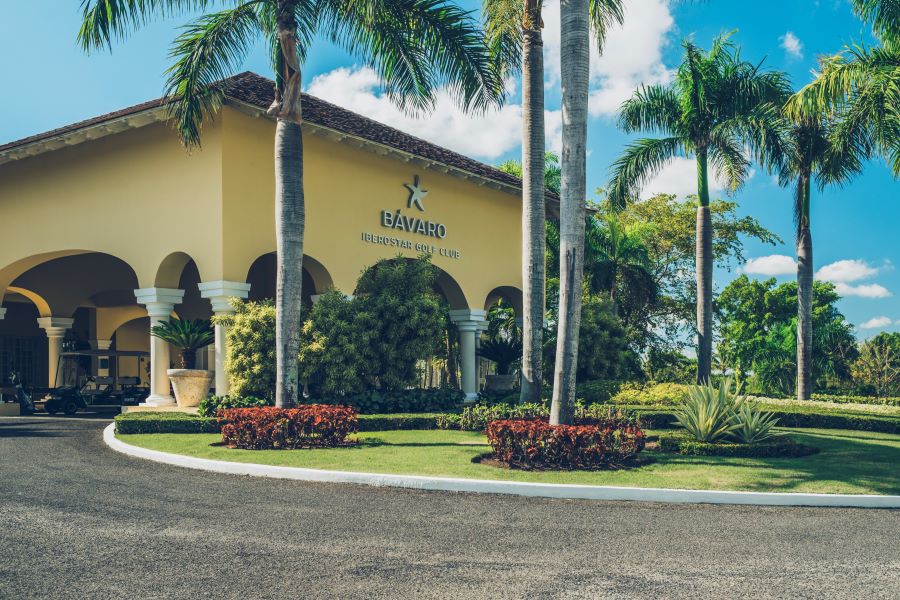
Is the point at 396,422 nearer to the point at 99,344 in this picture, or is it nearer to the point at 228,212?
the point at 228,212

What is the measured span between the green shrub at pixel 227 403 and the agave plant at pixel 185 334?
90.0 inches

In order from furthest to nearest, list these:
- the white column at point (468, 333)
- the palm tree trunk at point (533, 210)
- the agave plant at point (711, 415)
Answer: the white column at point (468, 333), the palm tree trunk at point (533, 210), the agave plant at point (711, 415)

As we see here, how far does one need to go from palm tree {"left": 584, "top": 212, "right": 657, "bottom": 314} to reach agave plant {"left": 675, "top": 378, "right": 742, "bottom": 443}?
722 inches

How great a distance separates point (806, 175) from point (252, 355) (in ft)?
63.7

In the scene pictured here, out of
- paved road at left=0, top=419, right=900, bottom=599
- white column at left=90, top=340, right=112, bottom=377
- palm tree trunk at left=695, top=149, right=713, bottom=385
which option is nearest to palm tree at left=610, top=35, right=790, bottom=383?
palm tree trunk at left=695, top=149, right=713, bottom=385

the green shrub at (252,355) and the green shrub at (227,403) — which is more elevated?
the green shrub at (252,355)

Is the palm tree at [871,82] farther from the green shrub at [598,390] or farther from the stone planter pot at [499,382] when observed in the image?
the stone planter pot at [499,382]

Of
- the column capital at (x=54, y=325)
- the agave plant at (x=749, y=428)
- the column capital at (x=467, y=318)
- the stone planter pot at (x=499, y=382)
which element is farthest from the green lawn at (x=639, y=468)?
the column capital at (x=54, y=325)

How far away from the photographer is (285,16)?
16.1m

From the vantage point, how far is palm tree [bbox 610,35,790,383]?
25453mm

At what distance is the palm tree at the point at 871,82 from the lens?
1923 centimetres

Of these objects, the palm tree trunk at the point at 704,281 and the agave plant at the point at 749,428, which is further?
the palm tree trunk at the point at 704,281

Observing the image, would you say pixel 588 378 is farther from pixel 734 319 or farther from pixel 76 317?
pixel 734 319

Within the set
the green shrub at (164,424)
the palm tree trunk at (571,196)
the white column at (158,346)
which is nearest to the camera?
the palm tree trunk at (571,196)
